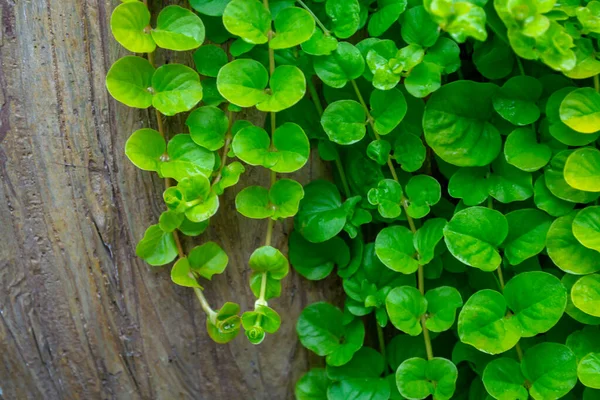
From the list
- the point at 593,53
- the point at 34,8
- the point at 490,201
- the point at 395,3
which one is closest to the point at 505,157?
the point at 490,201

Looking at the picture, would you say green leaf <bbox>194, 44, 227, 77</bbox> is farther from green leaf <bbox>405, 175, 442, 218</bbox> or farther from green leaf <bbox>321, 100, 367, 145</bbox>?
green leaf <bbox>405, 175, 442, 218</bbox>

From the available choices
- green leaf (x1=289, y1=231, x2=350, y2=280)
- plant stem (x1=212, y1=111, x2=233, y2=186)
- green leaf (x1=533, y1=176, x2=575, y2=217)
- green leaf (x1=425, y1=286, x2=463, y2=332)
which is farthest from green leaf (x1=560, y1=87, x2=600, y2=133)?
plant stem (x1=212, y1=111, x2=233, y2=186)

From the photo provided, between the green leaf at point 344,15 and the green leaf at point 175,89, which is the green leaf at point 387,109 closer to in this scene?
the green leaf at point 344,15

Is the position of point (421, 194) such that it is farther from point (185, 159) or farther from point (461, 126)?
point (185, 159)

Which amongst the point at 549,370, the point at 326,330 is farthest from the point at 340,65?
the point at 549,370

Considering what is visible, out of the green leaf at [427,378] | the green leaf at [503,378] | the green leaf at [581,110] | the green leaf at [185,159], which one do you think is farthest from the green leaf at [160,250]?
the green leaf at [581,110]

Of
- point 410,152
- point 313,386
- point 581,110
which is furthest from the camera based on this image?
point 313,386
